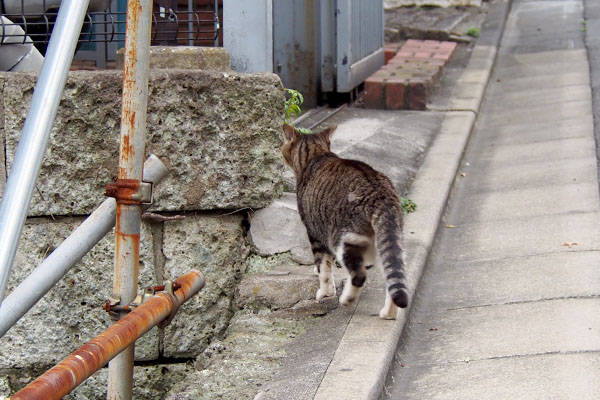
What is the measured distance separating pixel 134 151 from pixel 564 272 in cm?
259

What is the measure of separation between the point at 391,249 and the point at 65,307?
184 cm

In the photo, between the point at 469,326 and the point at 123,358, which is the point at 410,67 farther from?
the point at 123,358

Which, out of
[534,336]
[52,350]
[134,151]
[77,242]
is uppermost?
[134,151]

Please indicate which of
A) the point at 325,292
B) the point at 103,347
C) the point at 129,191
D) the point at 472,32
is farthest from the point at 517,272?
the point at 472,32

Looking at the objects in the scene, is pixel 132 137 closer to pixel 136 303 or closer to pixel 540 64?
pixel 136 303

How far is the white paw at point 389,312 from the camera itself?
369 cm

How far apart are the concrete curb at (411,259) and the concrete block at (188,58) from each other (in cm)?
148

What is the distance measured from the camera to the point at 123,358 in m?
2.91

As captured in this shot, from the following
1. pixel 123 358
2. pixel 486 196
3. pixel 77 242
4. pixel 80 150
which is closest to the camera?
pixel 77 242

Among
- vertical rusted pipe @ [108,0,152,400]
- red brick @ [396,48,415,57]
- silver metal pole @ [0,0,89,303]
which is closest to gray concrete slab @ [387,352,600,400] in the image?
vertical rusted pipe @ [108,0,152,400]

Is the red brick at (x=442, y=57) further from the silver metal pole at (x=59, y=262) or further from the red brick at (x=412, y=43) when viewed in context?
the silver metal pole at (x=59, y=262)

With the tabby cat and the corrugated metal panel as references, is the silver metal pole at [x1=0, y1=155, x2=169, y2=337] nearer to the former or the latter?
the tabby cat

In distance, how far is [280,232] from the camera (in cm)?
452

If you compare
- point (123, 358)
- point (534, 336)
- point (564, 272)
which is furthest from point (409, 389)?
point (564, 272)
